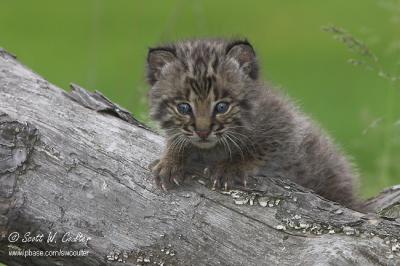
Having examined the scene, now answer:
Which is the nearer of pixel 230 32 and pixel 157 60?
pixel 157 60

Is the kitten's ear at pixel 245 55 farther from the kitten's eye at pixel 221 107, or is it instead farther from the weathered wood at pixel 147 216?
the weathered wood at pixel 147 216

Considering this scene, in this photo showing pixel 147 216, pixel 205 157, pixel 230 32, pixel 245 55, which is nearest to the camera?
pixel 147 216

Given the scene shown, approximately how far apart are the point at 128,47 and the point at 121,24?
1.05m

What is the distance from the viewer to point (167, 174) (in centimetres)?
685

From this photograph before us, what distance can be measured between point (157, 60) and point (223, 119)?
77 cm

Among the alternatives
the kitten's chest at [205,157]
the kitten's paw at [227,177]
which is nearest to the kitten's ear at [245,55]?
the kitten's chest at [205,157]

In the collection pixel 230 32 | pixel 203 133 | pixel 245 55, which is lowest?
pixel 203 133

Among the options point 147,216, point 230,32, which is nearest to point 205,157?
point 147,216

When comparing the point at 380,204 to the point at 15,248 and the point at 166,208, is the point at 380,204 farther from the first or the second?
the point at 15,248

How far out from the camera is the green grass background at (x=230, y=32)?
1628 centimetres

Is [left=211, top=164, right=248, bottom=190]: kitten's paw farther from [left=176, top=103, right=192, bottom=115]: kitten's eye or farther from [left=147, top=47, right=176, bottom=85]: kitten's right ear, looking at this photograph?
[left=147, top=47, right=176, bottom=85]: kitten's right ear

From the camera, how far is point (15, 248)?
21.6 ft

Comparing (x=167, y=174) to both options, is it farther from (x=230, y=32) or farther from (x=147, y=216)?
(x=230, y=32)

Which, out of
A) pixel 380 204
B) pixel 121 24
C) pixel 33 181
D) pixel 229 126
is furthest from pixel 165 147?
pixel 121 24
